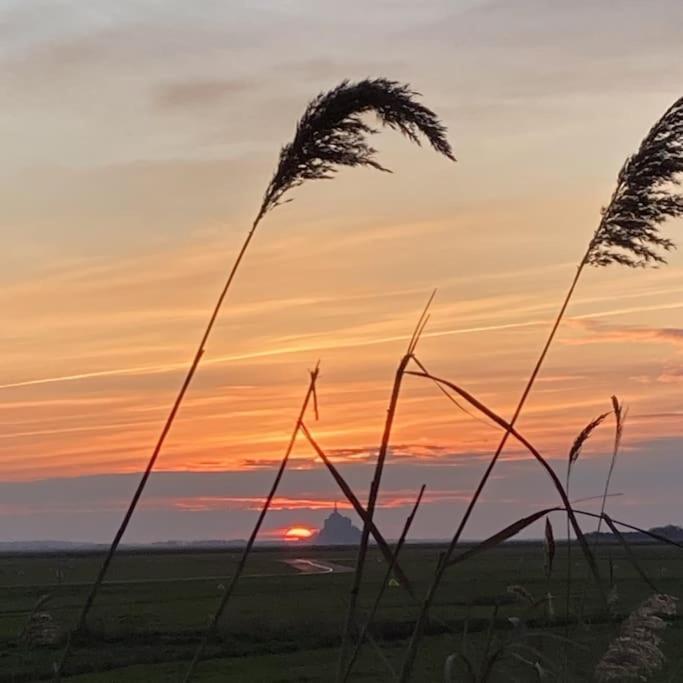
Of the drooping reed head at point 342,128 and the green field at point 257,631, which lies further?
the green field at point 257,631

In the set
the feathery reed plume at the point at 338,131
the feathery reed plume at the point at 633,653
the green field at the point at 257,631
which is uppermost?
the feathery reed plume at the point at 338,131

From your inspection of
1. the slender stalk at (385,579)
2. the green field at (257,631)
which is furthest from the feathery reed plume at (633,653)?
the slender stalk at (385,579)

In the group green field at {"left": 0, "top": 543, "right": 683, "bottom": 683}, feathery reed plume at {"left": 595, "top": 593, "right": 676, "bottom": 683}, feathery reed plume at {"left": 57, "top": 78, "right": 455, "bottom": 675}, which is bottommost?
green field at {"left": 0, "top": 543, "right": 683, "bottom": 683}

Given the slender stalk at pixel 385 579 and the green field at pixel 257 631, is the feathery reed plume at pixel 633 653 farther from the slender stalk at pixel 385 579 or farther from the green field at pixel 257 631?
the slender stalk at pixel 385 579

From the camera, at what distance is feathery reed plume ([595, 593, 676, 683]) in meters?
3.08

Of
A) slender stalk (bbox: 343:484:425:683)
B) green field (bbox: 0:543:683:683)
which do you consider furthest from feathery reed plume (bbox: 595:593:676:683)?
slender stalk (bbox: 343:484:425:683)

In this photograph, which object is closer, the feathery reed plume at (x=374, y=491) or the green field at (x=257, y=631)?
the feathery reed plume at (x=374, y=491)

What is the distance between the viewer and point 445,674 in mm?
3191

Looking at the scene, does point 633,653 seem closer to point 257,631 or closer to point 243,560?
point 243,560

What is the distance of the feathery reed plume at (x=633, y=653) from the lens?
10.1 feet

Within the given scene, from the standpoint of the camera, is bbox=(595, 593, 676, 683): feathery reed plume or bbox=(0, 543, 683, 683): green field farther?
bbox=(0, 543, 683, 683): green field

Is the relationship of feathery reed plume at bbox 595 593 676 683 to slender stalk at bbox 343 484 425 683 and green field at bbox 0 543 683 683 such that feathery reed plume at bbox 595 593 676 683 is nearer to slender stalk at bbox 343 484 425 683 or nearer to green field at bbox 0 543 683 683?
green field at bbox 0 543 683 683

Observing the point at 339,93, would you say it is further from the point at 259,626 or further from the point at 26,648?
the point at 259,626

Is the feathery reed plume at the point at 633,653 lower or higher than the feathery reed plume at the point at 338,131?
lower
